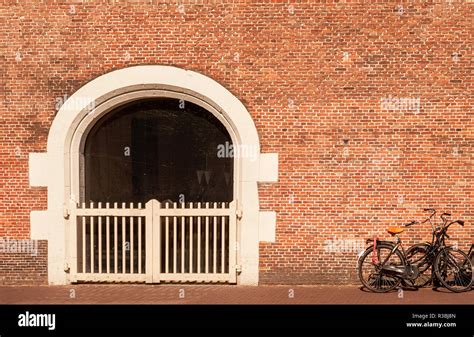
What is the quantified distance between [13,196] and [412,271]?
6.57m

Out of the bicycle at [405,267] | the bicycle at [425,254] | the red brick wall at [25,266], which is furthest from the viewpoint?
the red brick wall at [25,266]

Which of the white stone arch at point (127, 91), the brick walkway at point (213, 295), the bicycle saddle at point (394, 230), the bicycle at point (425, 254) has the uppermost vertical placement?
the white stone arch at point (127, 91)

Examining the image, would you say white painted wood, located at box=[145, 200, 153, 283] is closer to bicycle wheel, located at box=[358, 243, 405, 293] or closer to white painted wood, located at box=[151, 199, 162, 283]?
white painted wood, located at box=[151, 199, 162, 283]

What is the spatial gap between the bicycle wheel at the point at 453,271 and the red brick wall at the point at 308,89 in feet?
1.76

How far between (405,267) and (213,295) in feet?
9.85

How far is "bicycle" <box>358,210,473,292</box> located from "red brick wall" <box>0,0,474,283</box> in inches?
18.5

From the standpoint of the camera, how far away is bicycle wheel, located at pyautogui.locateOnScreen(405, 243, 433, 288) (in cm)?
900

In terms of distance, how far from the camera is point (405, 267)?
28.9 feet

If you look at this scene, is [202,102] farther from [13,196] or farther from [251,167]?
[13,196]

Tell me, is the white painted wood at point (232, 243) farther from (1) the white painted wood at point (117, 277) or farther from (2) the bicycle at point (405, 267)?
(2) the bicycle at point (405, 267)

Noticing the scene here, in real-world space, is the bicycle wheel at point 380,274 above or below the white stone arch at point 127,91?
below

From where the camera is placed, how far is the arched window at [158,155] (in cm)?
984

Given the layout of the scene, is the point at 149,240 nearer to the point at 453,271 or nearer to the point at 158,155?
the point at 158,155

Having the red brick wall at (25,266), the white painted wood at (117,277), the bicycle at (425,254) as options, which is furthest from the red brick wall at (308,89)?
the white painted wood at (117,277)
